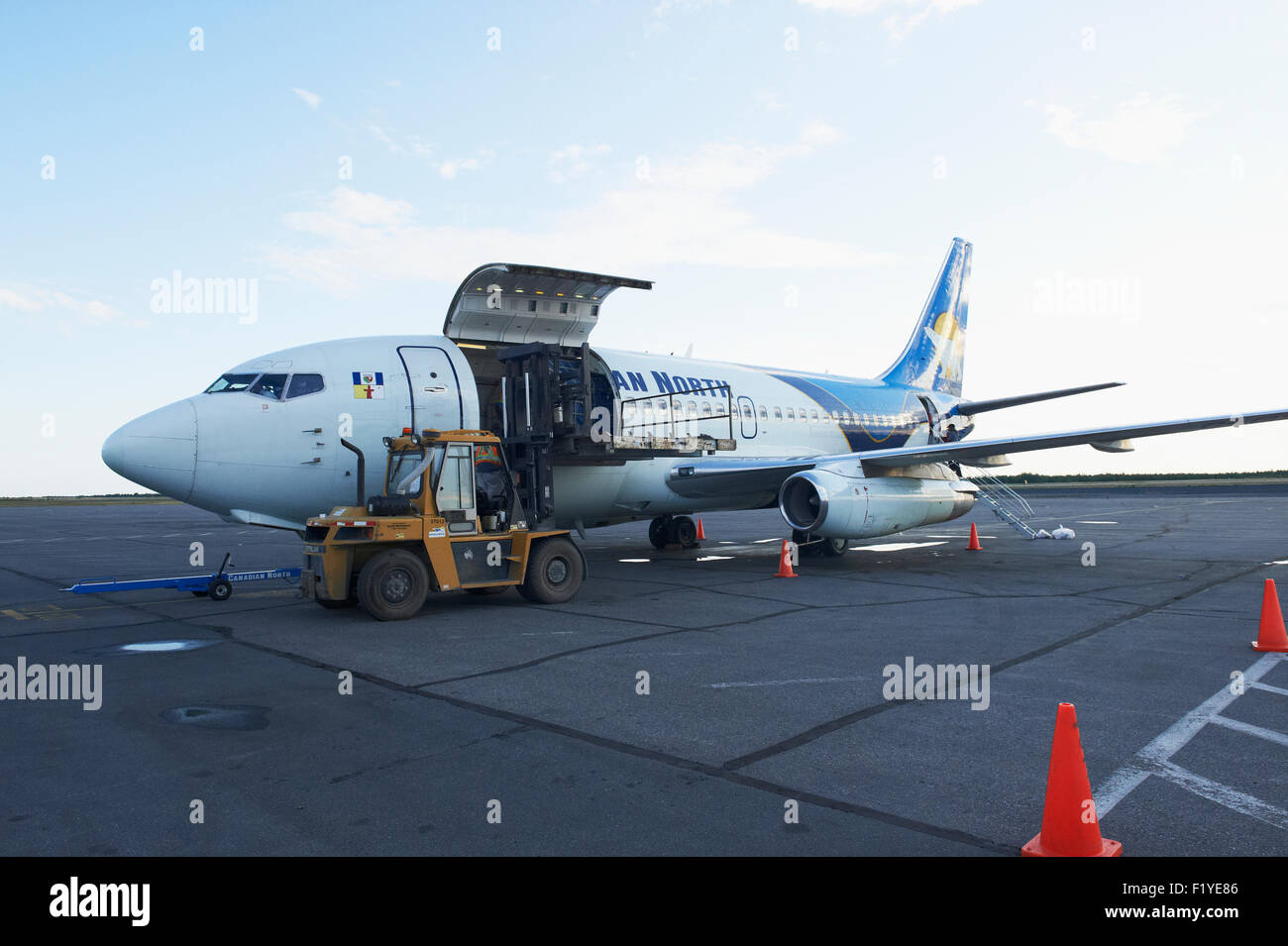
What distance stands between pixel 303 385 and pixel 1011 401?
56.3ft

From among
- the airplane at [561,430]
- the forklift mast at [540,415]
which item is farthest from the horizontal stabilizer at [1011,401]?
the forklift mast at [540,415]

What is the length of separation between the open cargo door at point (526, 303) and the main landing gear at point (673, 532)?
19.8 ft

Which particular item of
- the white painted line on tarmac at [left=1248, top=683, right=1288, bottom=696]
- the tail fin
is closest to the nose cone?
the white painted line on tarmac at [left=1248, top=683, right=1288, bottom=696]

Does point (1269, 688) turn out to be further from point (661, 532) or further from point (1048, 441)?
point (661, 532)

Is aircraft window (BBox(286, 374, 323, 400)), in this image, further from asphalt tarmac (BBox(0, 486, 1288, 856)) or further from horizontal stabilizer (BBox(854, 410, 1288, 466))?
horizontal stabilizer (BBox(854, 410, 1288, 466))

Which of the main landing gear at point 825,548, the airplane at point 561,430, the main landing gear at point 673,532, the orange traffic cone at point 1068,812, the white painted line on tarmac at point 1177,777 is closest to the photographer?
the orange traffic cone at point 1068,812

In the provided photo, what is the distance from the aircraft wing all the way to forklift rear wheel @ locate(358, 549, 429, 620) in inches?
261

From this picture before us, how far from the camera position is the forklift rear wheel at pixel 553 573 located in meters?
11.2

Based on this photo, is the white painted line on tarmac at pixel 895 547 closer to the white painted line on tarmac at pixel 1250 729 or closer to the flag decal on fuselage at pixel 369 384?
the flag decal on fuselage at pixel 369 384

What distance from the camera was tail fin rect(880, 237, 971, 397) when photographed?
24.3 metres

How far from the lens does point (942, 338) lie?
82.6 ft
